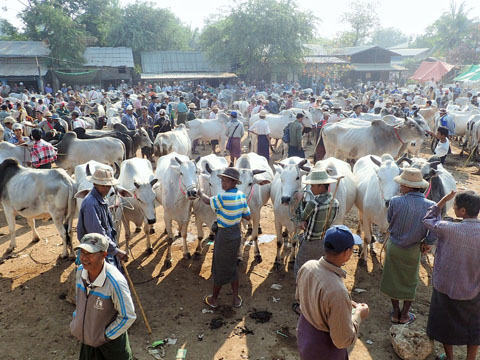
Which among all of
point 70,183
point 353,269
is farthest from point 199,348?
point 70,183

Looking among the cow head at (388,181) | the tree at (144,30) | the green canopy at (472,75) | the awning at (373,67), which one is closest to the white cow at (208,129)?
the cow head at (388,181)

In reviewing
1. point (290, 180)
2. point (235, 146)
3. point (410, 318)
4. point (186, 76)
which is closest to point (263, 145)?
point (235, 146)

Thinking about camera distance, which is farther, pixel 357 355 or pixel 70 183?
Answer: pixel 70 183

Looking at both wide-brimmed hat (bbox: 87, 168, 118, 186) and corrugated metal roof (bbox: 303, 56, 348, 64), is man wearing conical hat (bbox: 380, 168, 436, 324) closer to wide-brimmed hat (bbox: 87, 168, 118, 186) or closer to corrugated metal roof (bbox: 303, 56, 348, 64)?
wide-brimmed hat (bbox: 87, 168, 118, 186)

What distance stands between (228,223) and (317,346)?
2308 millimetres

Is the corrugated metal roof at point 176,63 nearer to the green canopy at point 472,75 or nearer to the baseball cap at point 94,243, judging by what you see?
the green canopy at point 472,75

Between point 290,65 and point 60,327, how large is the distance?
100 ft

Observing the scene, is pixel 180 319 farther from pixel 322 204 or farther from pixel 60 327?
pixel 322 204

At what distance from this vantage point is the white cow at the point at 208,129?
1362 centimetres

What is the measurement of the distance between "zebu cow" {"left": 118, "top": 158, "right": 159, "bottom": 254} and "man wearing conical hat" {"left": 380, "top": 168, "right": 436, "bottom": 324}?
3505mm

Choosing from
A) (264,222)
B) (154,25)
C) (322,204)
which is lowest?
(264,222)

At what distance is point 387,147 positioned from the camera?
1044cm

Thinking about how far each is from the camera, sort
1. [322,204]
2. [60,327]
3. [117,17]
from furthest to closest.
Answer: [117,17]
[60,327]
[322,204]

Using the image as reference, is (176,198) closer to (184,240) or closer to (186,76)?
(184,240)
